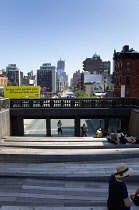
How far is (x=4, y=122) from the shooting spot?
16141mm

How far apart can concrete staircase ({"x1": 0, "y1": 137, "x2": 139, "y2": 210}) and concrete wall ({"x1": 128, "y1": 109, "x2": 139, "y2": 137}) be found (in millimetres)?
6614

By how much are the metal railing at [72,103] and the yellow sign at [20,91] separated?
9.34 feet

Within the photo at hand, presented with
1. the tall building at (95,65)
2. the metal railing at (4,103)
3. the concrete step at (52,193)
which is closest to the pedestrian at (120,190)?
the concrete step at (52,193)

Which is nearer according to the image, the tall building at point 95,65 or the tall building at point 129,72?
the tall building at point 129,72

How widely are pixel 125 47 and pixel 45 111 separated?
46.0 metres

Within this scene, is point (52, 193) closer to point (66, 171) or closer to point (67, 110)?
point (66, 171)

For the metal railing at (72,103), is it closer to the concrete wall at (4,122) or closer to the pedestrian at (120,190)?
the concrete wall at (4,122)

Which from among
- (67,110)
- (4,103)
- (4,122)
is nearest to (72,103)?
(67,110)

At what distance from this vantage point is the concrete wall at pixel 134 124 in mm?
16281

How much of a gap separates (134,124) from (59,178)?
36.2 ft

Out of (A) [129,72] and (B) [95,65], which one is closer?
(A) [129,72]

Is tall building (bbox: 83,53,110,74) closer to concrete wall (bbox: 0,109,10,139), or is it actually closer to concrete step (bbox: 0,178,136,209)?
concrete wall (bbox: 0,109,10,139)

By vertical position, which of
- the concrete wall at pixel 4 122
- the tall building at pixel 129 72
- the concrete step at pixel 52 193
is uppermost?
the tall building at pixel 129 72

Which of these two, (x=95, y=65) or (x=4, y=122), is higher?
(x=95, y=65)
